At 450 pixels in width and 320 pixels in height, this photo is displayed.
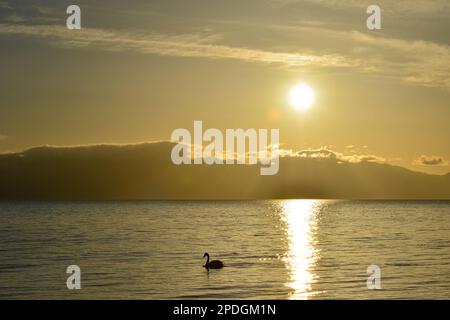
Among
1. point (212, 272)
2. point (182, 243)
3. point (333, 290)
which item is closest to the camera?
point (333, 290)

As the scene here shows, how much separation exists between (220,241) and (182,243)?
233 inches

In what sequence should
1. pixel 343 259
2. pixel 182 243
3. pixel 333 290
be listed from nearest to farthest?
pixel 333 290
pixel 343 259
pixel 182 243

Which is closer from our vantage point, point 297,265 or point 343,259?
point 297,265

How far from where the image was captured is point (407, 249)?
2621 inches

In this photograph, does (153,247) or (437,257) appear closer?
(437,257)

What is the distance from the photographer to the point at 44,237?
84875mm

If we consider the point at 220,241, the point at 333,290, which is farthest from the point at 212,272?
the point at 220,241

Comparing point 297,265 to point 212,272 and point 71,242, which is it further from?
point 71,242

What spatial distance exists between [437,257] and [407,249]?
9521mm

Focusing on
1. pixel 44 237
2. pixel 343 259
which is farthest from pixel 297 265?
pixel 44 237
